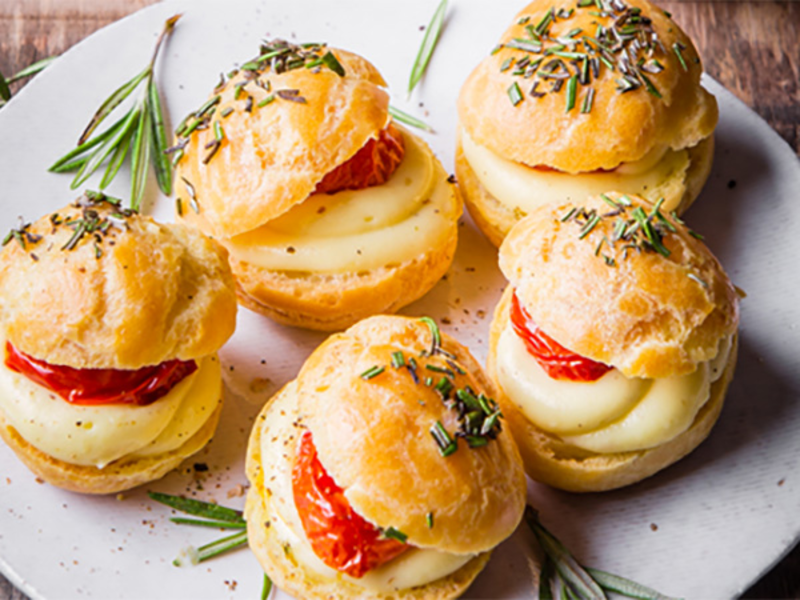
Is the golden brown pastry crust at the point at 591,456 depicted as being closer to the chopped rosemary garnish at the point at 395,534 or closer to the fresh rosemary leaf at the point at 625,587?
the fresh rosemary leaf at the point at 625,587

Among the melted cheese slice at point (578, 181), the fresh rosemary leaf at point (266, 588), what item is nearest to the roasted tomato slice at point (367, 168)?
the melted cheese slice at point (578, 181)

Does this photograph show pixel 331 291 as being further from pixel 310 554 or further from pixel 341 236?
pixel 310 554

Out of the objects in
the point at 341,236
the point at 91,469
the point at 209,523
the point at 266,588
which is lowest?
the point at 266,588

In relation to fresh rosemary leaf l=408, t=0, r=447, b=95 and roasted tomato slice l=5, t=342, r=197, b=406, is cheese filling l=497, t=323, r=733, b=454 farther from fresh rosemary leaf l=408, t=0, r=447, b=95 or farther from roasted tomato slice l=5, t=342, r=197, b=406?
fresh rosemary leaf l=408, t=0, r=447, b=95

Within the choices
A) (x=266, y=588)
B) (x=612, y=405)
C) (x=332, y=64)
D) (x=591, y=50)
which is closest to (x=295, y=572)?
(x=266, y=588)

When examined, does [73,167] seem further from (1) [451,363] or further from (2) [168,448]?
(1) [451,363]

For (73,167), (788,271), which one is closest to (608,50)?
(788,271)

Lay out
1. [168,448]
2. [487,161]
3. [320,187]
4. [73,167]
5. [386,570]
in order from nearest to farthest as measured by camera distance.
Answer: [386,570] < [168,448] < [320,187] < [487,161] < [73,167]
